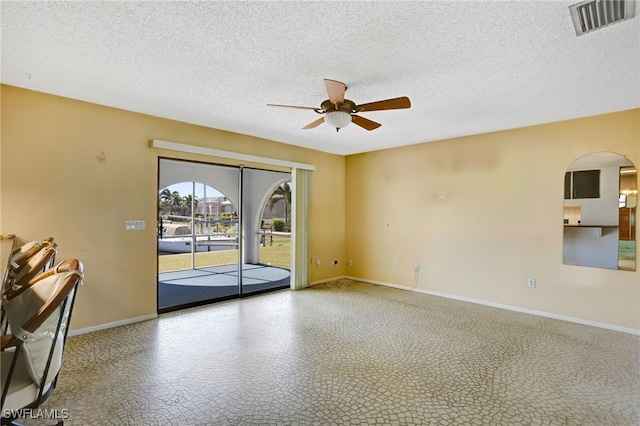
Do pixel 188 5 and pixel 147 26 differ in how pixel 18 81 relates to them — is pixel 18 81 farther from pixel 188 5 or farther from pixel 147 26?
pixel 188 5

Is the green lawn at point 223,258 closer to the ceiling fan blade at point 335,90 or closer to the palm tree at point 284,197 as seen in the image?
the palm tree at point 284,197

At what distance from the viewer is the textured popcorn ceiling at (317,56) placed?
2021 mm

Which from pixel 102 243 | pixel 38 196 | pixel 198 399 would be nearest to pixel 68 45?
pixel 38 196

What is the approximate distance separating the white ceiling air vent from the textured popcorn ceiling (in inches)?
3.2

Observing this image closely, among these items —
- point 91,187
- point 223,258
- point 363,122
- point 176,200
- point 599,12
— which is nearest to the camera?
point 599,12

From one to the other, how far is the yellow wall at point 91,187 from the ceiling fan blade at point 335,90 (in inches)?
99.3

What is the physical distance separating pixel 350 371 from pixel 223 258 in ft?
20.6

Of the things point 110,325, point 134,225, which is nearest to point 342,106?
point 134,225

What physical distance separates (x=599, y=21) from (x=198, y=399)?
3819 mm

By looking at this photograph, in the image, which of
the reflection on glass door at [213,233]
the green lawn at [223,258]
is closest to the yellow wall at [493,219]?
the green lawn at [223,258]

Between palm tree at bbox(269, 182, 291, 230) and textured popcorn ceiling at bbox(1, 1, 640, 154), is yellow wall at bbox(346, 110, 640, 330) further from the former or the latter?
palm tree at bbox(269, 182, 291, 230)

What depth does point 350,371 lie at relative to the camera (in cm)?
279

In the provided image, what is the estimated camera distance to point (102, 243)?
3742 mm

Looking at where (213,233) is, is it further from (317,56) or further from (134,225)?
(317,56)
